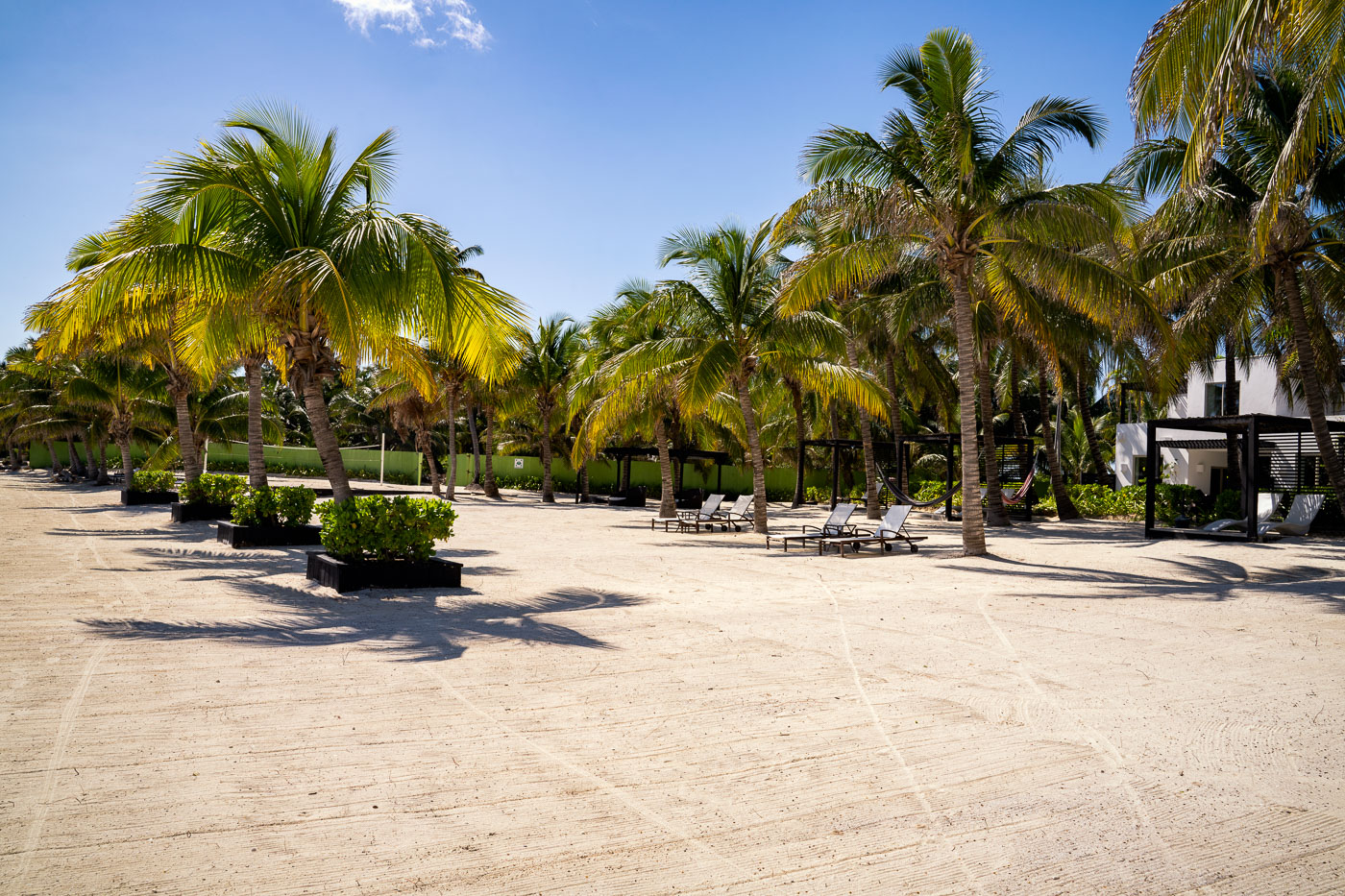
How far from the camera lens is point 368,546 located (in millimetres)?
8914

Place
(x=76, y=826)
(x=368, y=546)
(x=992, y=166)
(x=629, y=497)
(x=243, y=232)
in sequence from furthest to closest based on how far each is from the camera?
(x=629, y=497) < (x=992, y=166) < (x=243, y=232) < (x=368, y=546) < (x=76, y=826)

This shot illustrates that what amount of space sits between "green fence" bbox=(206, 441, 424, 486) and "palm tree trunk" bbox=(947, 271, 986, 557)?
3490 centimetres

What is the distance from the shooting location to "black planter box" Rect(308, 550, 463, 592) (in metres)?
8.77

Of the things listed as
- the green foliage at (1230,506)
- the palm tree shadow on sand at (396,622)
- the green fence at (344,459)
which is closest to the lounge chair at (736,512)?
the green foliage at (1230,506)

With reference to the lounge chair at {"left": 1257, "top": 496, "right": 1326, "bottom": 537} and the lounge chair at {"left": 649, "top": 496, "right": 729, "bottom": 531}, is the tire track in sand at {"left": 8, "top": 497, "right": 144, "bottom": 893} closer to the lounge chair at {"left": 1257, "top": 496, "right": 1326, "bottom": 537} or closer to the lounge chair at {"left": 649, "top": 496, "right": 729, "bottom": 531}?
the lounge chair at {"left": 649, "top": 496, "right": 729, "bottom": 531}

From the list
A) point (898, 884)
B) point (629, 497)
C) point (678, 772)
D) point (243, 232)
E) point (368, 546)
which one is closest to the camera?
point (898, 884)

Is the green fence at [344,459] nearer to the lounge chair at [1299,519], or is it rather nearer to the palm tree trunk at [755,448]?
the palm tree trunk at [755,448]

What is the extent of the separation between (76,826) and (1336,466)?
59.6 ft

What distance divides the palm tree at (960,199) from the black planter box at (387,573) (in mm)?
6791

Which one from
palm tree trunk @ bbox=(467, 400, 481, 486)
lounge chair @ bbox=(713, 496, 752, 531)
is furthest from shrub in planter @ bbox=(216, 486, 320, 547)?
palm tree trunk @ bbox=(467, 400, 481, 486)

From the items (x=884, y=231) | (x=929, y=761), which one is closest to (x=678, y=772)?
(x=929, y=761)

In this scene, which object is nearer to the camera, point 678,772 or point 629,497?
point 678,772

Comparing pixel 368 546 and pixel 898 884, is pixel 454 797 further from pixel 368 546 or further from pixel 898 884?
pixel 368 546

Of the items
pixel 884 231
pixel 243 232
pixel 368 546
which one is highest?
pixel 884 231
